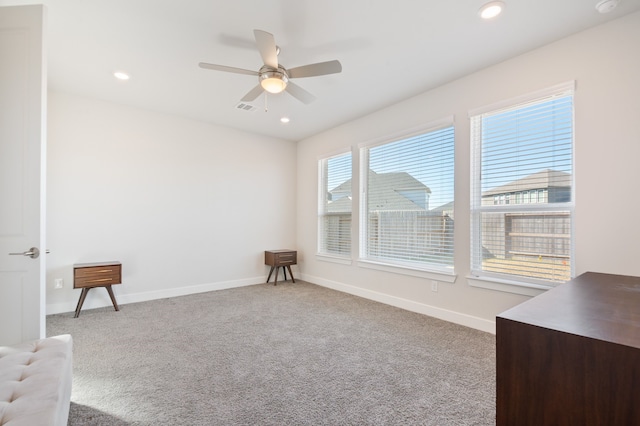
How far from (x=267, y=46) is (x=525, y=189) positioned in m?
2.68

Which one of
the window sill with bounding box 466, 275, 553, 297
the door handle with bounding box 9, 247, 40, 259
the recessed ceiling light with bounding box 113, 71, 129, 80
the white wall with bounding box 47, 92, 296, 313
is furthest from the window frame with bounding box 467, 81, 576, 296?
the recessed ceiling light with bounding box 113, 71, 129, 80

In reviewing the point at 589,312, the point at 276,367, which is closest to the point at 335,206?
the point at 276,367

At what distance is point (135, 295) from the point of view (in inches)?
162

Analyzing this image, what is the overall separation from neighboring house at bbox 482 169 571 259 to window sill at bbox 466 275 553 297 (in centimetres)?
25

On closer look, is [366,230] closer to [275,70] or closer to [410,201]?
[410,201]

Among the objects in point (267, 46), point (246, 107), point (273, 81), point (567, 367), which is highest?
point (246, 107)

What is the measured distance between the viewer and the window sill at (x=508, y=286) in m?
2.66

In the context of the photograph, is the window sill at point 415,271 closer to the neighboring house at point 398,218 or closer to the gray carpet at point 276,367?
the neighboring house at point 398,218

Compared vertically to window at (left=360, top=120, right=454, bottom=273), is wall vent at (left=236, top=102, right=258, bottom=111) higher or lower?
higher

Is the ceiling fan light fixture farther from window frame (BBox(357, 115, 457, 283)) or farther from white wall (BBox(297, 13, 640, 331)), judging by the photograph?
window frame (BBox(357, 115, 457, 283))

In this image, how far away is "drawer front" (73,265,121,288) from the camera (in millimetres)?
3435

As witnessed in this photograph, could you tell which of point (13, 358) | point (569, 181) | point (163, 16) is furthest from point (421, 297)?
point (163, 16)

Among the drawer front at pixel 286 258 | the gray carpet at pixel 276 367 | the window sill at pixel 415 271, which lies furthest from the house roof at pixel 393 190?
the drawer front at pixel 286 258

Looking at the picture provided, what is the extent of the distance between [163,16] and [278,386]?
2956mm
